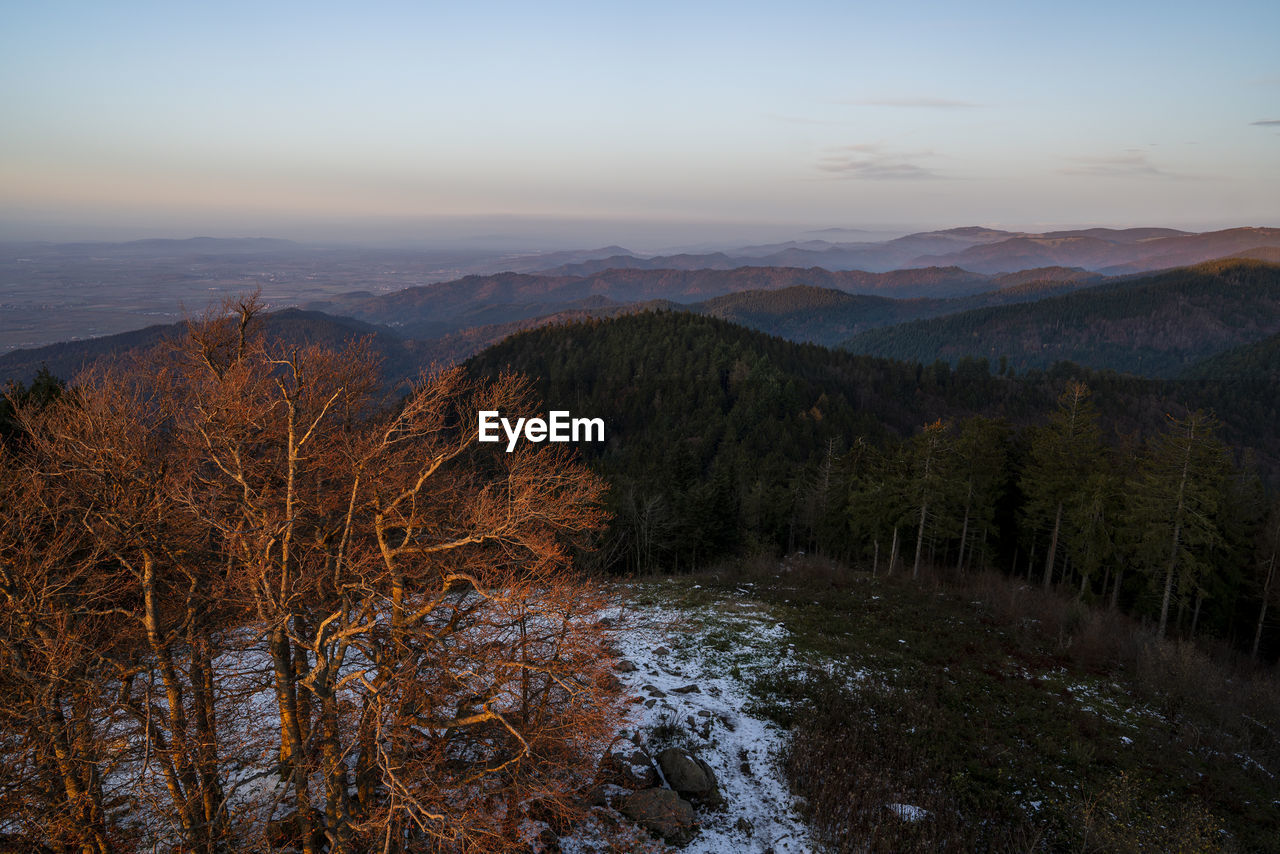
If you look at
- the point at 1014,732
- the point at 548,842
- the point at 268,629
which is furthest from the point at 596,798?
the point at 1014,732

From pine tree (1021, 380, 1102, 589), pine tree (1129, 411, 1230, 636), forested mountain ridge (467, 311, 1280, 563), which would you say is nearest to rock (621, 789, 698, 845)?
pine tree (1129, 411, 1230, 636)

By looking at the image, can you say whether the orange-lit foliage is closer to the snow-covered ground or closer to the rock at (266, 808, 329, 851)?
the rock at (266, 808, 329, 851)

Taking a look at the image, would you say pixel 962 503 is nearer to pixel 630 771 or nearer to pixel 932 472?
pixel 932 472

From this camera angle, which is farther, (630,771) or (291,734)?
(630,771)

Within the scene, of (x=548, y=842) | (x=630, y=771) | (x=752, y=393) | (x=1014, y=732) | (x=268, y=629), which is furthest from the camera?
(x=752, y=393)

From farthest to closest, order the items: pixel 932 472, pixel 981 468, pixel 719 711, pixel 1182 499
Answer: pixel 981 468
pixel 932 472
pixel 1182 499
pixel 719 711

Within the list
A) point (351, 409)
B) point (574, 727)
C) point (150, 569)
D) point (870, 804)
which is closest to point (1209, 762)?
point (870, 804)
